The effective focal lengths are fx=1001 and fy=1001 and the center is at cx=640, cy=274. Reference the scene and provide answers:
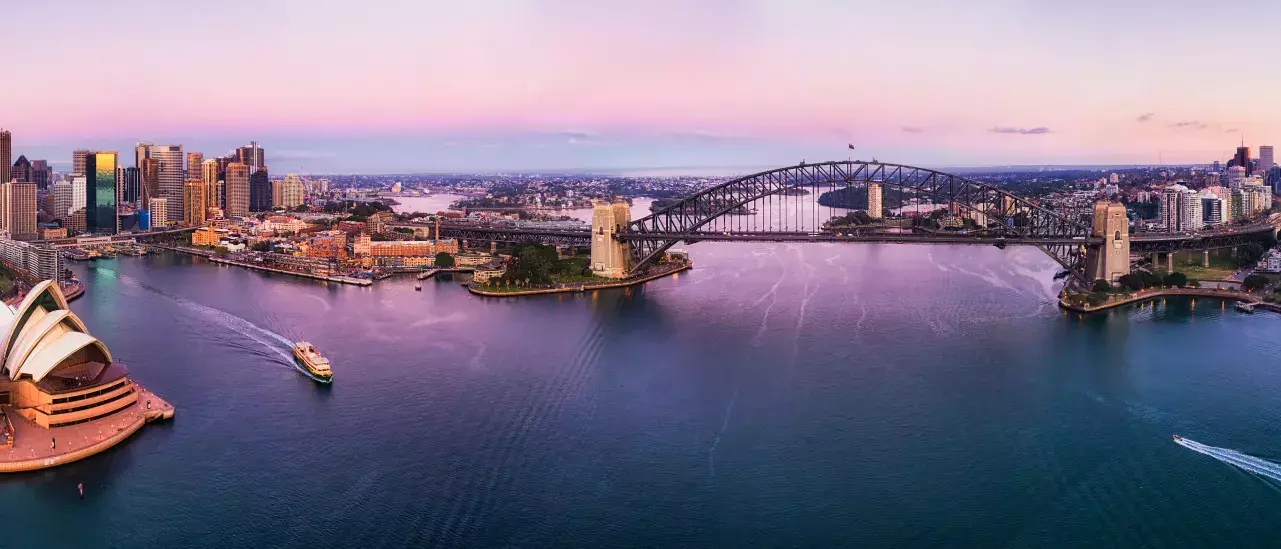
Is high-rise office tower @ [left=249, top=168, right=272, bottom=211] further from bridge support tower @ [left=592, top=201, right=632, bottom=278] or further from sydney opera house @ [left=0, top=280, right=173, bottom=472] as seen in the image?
sydney opera house @ [left=0, top=280, right=173, bottom=472]

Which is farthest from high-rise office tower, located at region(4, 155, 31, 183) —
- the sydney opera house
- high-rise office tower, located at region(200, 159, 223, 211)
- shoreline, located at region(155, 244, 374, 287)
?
the sydney opera house

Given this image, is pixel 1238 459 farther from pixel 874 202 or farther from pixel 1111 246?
pixel 874 202

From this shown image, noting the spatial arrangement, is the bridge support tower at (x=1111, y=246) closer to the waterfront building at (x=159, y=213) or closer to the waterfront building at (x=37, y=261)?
the waterfront building at (x=37, y=261)

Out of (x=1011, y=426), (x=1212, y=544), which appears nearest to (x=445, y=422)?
(x=1011, y=426)

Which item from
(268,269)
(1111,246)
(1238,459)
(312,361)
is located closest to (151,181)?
(268,269)

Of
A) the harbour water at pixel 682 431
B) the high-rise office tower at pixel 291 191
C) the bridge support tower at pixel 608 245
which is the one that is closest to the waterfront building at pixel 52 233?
the high-rise office tower at pixel 291 191

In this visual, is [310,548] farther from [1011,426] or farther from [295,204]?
[295,204]

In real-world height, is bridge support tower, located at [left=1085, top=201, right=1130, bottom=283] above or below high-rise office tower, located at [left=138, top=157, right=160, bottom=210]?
below
